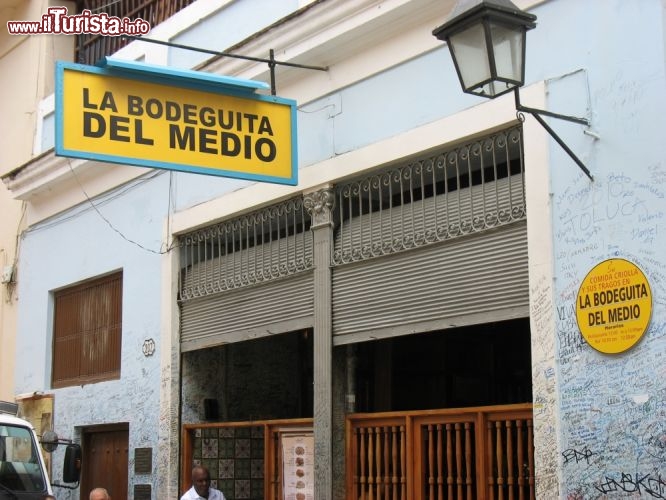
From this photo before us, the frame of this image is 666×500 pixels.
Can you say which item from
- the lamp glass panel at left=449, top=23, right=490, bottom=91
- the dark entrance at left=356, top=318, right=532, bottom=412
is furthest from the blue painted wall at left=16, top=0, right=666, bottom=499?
the dark entrance at left=356, top=318, right=532, bottom=412

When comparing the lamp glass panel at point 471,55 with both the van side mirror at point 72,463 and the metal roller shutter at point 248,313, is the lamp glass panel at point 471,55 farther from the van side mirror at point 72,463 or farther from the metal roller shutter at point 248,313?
the van side mirror at point 72,463

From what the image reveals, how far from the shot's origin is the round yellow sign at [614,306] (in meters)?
7.59

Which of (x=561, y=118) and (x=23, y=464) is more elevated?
(x=561, y=118)

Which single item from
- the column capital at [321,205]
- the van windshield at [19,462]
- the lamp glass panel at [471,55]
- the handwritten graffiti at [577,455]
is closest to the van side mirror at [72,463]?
the van windshield at [19,462]

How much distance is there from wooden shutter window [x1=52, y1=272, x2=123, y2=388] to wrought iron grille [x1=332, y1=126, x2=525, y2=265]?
14.8ft

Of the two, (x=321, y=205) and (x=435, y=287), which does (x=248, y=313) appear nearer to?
(x=321, y=205)

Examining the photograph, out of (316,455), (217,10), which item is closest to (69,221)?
(217,10)

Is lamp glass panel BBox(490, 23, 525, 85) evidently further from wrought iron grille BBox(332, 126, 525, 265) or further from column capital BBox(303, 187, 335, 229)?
column capital BBox(303, 187, 335, 229)

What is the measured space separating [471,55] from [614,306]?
1971 mm

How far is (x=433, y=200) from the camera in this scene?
31.7 feet

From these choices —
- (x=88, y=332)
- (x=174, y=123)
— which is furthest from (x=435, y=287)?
(x=88, y=332)

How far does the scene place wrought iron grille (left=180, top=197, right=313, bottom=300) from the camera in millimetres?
Result: 11227

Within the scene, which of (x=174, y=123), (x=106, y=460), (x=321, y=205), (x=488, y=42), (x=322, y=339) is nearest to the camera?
(x=488, y=42)

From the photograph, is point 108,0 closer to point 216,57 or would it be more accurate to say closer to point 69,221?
point 69,221
